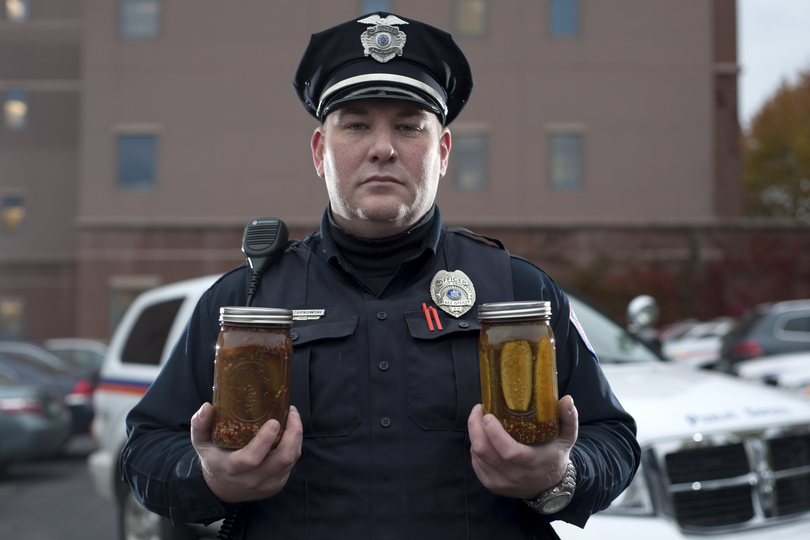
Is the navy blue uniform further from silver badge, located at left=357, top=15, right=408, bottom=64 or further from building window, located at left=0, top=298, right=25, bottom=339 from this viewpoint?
building window, located at left=0, top=298, right=25, bottom=339

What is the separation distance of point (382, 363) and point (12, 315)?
28757 mm

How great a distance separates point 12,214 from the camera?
27.1 metres

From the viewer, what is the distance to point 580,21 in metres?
21.5

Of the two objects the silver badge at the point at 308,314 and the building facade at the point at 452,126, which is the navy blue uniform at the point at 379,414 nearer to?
the silver badge at the point at 308,314

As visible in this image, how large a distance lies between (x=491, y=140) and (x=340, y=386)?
19975 millimetres

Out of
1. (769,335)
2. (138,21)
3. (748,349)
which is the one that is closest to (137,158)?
(138,21)

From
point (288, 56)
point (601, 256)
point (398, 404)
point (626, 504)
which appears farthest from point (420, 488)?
point (288, 56)

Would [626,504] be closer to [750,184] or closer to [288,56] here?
[288,56]

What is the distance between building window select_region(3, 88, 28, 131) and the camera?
27234 mm

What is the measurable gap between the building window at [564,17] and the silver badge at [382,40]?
68.4 feet

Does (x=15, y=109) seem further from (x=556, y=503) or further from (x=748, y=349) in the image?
(x=556, y=503)

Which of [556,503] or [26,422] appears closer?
[556,503]

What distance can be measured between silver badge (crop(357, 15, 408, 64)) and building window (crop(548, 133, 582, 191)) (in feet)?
65.3

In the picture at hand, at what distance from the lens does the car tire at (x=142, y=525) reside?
462 centimetres
